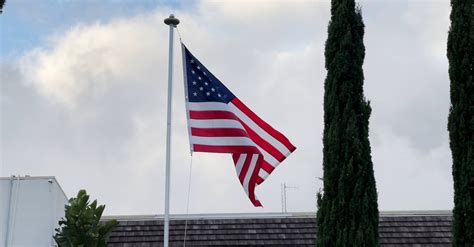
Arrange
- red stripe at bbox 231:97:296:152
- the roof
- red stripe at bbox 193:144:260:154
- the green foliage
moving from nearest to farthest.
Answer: red stripe at bbox 193:144:260:154
red stripe at bbox 231:97:296:152
the green foliage
the roof

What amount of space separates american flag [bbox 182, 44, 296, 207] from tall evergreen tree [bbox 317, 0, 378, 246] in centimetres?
79

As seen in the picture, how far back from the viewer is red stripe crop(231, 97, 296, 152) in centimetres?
1155

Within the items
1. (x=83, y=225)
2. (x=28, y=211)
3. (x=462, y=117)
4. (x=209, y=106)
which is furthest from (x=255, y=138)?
(x=28, y=211)

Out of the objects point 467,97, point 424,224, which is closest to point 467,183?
point 467,97

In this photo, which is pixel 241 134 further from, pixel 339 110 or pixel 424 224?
pixel 424 224

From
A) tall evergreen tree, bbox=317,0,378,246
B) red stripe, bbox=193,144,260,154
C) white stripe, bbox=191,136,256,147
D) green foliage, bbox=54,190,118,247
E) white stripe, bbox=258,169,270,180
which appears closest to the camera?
red stripe, bbox=193,144,260,154

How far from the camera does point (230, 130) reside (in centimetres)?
1130

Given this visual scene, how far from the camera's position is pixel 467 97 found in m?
11.8

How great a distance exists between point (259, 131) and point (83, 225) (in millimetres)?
4009

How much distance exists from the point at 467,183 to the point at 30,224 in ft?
28.8

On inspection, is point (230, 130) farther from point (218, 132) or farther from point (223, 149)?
point (223, 149)

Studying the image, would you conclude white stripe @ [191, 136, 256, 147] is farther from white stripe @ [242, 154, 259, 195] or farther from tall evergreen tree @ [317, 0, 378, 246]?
tall evergreen tree @ [317, 0, 378, 246]

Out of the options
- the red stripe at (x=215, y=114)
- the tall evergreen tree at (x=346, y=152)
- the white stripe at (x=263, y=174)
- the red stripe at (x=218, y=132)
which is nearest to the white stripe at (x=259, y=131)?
the red stripe at (x=215, y=114)

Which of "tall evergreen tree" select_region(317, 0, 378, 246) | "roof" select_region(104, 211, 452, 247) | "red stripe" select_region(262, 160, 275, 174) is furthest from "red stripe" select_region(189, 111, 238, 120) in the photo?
"roof" select_region(104, 211, 452, 247)
